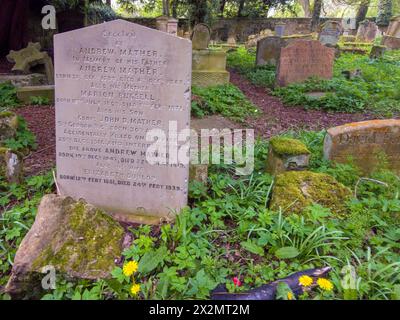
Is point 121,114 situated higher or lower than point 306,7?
lower

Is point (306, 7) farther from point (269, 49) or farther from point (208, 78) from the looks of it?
point (208, 78)

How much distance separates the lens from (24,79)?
26.8 feet

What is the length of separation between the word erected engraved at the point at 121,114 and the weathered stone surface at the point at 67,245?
49cm

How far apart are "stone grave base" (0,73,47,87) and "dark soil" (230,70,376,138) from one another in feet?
17.2

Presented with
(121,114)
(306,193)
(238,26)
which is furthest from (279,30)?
(121,114)

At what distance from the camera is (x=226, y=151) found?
14.4 ft

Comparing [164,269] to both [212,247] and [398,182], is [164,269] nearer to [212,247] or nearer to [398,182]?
[212,247]

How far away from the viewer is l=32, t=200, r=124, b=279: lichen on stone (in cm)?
234

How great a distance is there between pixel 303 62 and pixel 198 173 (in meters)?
6.77

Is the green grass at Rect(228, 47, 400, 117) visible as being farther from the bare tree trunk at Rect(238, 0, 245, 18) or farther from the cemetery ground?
the bare tree trunk at Rect(238, 0, 245, 18)

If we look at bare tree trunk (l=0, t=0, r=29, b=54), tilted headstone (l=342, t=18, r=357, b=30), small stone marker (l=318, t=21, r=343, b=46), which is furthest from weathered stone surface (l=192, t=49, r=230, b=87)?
tilted headstone (l=342, t=18, r=357, b=30)

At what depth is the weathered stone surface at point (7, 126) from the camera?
4.35 m

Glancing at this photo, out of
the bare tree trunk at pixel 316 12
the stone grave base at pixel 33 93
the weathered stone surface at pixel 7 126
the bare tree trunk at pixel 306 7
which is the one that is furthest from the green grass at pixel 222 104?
the bare tree trunk at pixel 306 7

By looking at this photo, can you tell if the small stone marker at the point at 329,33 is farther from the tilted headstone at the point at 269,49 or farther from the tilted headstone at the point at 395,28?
the tilted headstone at the point at 395,28
